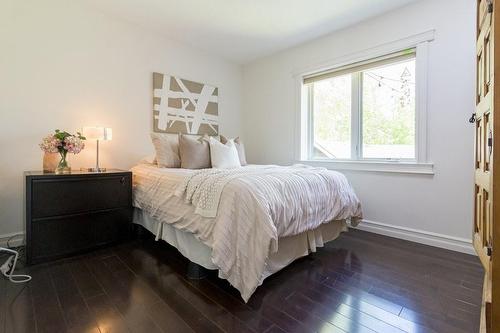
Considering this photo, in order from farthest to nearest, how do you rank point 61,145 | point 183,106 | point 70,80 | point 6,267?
point 183,106 < point 70,80 < point 61,145 < point 6,267

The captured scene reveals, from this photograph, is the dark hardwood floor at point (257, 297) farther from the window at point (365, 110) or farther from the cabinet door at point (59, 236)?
the window at point (365, 110)

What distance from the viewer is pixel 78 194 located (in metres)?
2.25

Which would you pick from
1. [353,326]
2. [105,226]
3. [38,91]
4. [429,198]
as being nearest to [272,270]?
[353,326]

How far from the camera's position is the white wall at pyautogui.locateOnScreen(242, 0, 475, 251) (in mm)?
2307

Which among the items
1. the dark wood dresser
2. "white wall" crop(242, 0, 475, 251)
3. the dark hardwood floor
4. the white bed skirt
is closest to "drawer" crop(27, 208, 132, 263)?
the dark wood dresser

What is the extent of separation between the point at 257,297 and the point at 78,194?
1804mm

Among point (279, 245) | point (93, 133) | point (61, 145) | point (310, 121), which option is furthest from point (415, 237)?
point (61, 145)

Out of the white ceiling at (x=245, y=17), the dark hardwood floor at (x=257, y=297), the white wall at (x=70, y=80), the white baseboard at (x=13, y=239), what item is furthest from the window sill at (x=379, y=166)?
the white baseboard at (x=13, y=239)

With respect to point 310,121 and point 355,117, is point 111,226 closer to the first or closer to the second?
point 310,121

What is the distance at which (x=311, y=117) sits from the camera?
3654 millimetres

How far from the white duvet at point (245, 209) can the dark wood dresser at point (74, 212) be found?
0.40m

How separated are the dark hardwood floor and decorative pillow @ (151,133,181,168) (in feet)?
3.29

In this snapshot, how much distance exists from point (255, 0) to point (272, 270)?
2578mm

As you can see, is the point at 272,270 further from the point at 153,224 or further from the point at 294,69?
the point at 294,69
